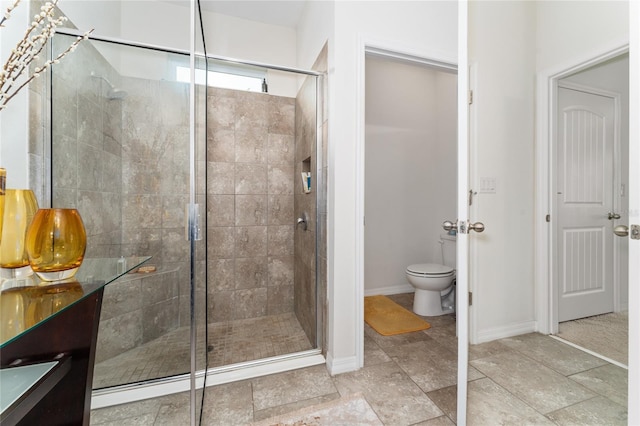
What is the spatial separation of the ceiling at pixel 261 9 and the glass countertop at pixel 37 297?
8.34 feet

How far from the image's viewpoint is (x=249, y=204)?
2457 mm

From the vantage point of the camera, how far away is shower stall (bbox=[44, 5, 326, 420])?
1319mm

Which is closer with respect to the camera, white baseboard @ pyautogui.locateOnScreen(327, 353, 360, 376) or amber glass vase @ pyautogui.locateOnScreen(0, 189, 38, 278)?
amber glass vase @ pyautogui.locateOnScreen(0, 189, 38, 278)

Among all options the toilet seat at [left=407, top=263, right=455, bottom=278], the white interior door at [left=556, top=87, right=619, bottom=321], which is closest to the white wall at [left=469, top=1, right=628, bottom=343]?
the white interior door at [left=556, top=87, right=619, bottom=321]

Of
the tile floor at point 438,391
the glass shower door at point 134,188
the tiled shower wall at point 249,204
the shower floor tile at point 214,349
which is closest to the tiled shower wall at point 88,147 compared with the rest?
the glass shower door at point 134,188

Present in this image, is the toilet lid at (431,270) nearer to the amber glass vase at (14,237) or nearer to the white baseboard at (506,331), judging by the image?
the white baseboard at (506,331)

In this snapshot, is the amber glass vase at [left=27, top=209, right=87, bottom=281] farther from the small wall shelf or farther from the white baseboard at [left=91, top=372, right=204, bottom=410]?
the small wall shelf

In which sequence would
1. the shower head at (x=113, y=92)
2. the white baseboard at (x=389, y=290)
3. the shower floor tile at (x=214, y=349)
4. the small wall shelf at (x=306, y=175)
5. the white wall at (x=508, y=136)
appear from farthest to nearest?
the white baseboard at (x=389, y=290), the small wall shelf at (x=306, y=175), the white wall at (x=508, y=136), the shower head at (x=113, y=92), the shower floor tile at (x=214, y=349)

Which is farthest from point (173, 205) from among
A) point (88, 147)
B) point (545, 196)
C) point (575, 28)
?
point (575, 28)

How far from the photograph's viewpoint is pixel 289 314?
251 centimetres

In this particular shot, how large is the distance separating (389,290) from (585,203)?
76.5 inches

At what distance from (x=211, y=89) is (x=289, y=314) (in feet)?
7.16

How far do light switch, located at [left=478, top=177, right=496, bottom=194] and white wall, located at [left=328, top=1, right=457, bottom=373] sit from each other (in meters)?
1.01

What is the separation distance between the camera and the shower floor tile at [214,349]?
1345 mm
